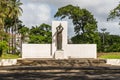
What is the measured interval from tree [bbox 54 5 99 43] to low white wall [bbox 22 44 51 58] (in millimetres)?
26404

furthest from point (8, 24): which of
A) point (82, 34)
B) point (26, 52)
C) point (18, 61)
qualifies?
point (18, 61)

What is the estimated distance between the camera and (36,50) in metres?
31.1

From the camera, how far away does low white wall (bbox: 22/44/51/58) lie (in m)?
31.1

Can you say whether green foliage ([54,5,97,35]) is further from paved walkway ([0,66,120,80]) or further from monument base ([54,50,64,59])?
paved walkway ([0,66,120,80])

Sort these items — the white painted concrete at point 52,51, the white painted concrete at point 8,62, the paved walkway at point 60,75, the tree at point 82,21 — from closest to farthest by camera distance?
the paved walkway at point 60,75
the white painted concrete at point 8,62
the white painted concrete at point 52,51
the tree at point 82,21

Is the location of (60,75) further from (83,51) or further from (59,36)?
(83,51)

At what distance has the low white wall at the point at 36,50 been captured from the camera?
31.1 metres

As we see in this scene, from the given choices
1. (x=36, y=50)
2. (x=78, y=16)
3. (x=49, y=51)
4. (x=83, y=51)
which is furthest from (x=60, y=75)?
(x=78, y=16)

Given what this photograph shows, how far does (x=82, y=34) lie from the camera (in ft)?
192

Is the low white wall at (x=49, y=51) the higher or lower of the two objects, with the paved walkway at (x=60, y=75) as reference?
higher

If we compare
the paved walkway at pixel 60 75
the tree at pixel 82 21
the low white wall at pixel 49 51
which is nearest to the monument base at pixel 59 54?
the low white wall at pixel 49 51

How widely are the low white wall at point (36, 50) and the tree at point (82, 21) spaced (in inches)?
1040

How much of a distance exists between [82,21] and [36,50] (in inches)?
1192

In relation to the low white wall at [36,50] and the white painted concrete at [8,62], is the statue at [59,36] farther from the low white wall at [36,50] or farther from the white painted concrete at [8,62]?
the white painted concrete at [8,62]
